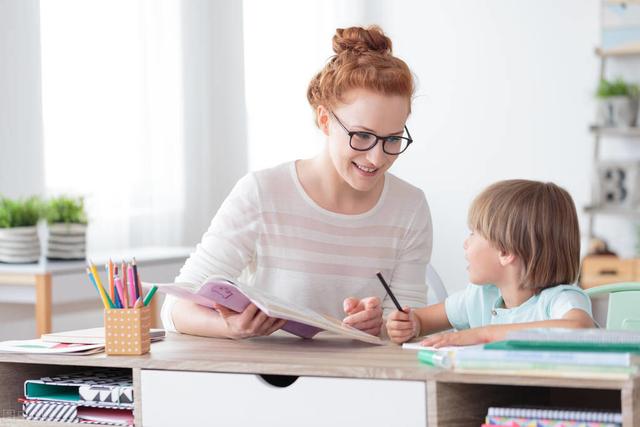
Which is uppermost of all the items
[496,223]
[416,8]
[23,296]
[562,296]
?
[416,8]

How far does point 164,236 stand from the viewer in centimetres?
499

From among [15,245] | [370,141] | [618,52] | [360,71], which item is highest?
[618,52]

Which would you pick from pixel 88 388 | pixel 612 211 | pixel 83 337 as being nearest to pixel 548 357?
pixel 88 388

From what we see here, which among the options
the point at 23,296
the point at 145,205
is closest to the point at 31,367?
the point at 23,296

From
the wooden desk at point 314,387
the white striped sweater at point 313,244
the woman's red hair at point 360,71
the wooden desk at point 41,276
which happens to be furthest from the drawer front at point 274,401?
the wooden desk at point 41,276

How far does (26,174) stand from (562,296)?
2.89 metres

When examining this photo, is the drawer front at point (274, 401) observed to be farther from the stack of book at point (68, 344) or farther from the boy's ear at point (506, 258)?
the boy's ear at point (506, 258)

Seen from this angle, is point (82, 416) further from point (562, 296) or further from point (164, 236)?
point (164, 236)

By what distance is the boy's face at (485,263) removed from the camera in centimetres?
175

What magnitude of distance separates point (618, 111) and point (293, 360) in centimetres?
356

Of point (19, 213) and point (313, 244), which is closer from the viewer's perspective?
point (313, 244)

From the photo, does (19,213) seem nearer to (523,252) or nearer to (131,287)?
(131,287)

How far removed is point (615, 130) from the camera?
15.4 ft

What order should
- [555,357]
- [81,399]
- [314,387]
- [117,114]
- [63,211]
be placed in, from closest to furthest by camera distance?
[555,357], [314,387], [81,399], [63,211], [117,114]
